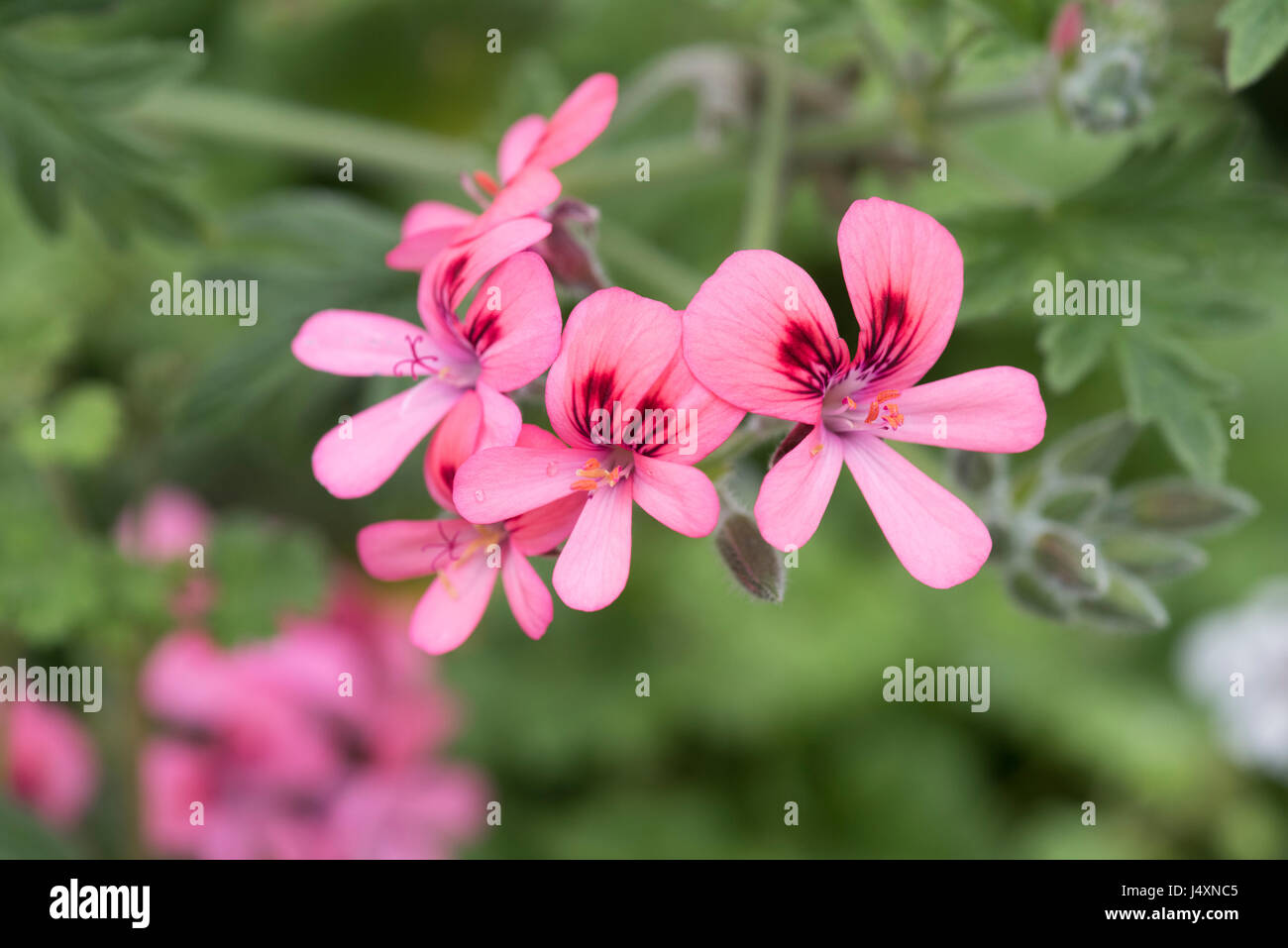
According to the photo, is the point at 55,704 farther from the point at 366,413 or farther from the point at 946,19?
the point at 946,19

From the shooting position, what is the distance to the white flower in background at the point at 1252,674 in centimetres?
290

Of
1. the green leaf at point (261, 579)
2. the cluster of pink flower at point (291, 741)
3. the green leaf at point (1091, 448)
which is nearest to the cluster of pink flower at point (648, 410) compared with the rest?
the green leaf at point (1091, 448)

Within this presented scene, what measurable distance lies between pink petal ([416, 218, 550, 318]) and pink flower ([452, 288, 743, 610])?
83 millimetres

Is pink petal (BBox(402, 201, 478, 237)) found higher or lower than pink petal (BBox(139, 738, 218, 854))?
higher

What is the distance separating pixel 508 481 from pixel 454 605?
0.16 m

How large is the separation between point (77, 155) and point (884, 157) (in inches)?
45.0

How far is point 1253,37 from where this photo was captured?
4.14 ft

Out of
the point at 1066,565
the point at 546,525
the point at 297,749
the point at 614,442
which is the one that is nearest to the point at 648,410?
the point at 614,442

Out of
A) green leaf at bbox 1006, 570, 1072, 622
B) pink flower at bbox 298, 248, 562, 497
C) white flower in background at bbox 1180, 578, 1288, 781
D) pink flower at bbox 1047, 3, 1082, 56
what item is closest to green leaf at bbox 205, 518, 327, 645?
pink flower at bbox 298, 248, 562, 497

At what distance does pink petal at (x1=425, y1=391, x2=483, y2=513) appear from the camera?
1.10 metres

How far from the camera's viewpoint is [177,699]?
2.24 metres

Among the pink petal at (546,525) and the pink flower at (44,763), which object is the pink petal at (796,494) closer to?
the pink petal at (546,525)

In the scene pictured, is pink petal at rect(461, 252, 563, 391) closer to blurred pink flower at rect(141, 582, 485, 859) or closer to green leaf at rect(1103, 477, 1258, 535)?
green leaf at rect(1103, 477, 1258, 535)
